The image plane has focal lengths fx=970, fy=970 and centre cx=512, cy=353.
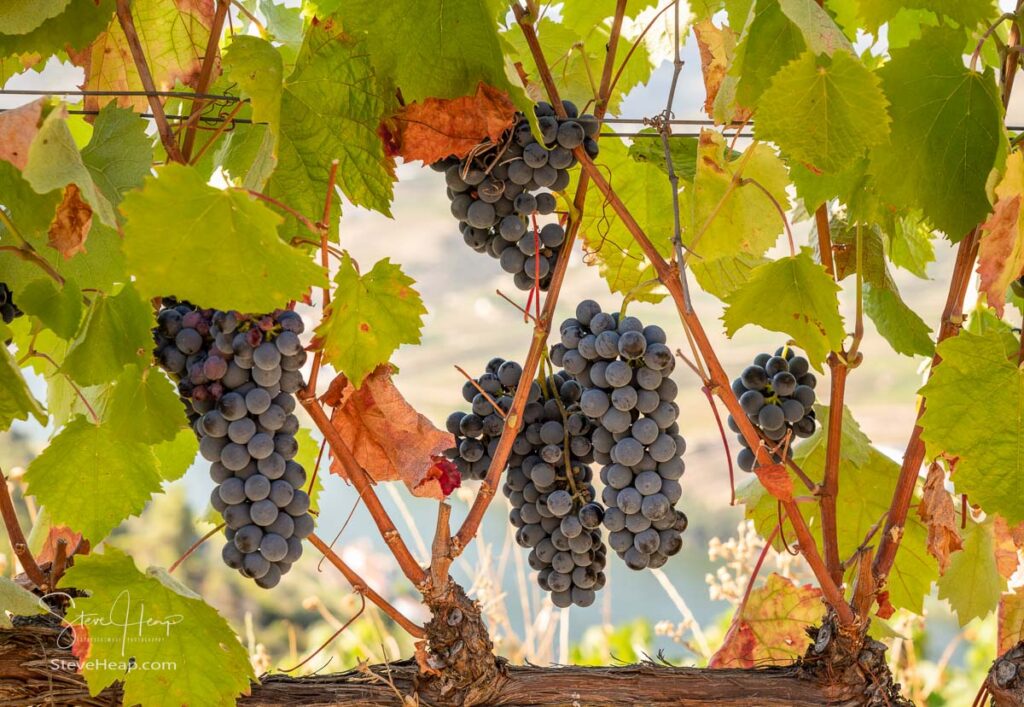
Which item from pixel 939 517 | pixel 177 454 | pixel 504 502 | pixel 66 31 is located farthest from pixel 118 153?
pixel 504 502

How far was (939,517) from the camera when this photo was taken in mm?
1032

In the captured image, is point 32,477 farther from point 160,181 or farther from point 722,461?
point 722,461

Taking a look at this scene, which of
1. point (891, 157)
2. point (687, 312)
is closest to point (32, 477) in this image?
point (687, 312)

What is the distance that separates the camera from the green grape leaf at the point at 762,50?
2.92 feet

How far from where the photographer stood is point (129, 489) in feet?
3.12

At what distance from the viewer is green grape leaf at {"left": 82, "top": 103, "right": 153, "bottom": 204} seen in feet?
2.97

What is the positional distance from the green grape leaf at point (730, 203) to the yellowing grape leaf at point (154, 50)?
638mm

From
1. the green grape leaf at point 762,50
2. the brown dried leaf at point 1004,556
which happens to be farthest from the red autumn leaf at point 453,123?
the brown dried leaf at point 1004,556

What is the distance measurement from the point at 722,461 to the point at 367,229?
1394mm

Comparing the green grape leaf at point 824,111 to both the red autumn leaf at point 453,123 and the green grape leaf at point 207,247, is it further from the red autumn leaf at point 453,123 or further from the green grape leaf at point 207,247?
the green grape leaf at point 207,247

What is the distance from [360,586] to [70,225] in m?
0.44

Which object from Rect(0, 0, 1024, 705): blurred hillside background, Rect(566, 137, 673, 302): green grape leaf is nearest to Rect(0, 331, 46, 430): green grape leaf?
Rect(566, 137, 673, 302): green grape leaf

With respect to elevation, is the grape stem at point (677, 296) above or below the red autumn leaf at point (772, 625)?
above

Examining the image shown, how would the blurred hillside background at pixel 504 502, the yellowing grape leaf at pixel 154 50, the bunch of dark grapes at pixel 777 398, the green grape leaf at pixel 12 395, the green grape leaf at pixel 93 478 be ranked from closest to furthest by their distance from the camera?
1. the green grape leaf at pixel 12 395
2. the green grape leaf at pixel 93 478
3. the bunch of dark grapes at pixel 777 398
4. the yellowing grape leaf at pixel 154 50
5. the blurred hillside background at pixel 504 502
